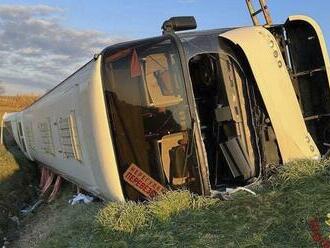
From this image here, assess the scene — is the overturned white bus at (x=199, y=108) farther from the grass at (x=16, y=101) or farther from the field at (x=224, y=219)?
the grass at (x=16, y=101)

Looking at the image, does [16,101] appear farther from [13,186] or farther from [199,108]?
[199,108]

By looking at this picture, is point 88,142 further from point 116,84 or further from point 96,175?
point 116,84

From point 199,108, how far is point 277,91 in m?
1.33

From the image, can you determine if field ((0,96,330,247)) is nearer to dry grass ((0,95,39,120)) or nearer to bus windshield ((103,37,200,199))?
bus windshield ((103,37,200,199))

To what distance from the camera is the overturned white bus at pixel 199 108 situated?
6785 mm

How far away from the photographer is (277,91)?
7.24 m

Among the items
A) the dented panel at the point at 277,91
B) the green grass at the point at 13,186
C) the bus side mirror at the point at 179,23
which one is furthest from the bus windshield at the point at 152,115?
the green grass at the point at 13,186

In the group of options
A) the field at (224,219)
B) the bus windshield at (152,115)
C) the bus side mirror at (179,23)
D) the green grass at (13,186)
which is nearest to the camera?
the field at (224,219)

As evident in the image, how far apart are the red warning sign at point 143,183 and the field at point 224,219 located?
0.22 m

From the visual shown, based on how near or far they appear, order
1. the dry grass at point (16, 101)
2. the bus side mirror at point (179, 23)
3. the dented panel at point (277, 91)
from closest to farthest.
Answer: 1. the dented panel at point (277, 91)
2. the bus side mirror at point (179, 23)
3. the dry grass at point (16, 101)

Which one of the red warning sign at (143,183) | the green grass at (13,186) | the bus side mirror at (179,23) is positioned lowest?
the green grass at (13,186)

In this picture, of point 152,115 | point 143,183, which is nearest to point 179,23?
point 152,115

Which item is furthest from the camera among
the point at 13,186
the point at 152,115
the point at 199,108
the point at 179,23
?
the point at 13,186

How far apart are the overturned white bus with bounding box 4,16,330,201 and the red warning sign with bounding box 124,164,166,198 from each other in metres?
0.01
